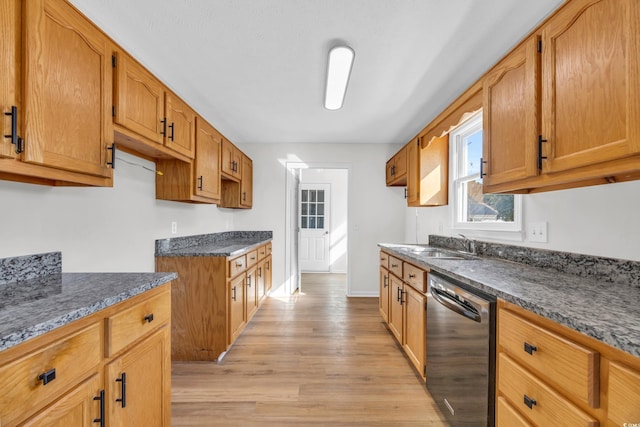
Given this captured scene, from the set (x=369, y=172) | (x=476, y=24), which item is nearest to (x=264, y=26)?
(x=476, y=24)

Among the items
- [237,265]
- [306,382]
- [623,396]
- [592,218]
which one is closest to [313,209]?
[237,265]

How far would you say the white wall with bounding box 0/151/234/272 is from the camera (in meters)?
1.31

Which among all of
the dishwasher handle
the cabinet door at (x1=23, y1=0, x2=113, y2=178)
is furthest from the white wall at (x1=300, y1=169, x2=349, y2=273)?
the cabinet door at (x1=23, y1=0, x2=113, y2=178)

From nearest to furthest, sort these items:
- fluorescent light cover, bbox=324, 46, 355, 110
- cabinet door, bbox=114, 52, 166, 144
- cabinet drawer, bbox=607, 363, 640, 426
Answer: cabinet drawer, bbox=607, 363, 640, 426 → cabinet door, bbox=114, 52, 166, 144 → fluorescent light cover, bbox=324, 46, 355, 110

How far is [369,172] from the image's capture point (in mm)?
4289

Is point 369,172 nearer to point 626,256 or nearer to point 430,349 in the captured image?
point 430,349

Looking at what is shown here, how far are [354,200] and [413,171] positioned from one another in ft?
4.41

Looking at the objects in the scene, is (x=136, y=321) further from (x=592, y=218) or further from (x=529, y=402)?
(x=592, y=218)

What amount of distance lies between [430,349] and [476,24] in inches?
79.5

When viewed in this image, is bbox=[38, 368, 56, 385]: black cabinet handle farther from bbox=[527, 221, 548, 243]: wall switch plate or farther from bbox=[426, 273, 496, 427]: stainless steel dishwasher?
bbox=[527, 221, 548, 243]: wall switch plate

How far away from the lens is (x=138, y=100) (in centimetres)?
162

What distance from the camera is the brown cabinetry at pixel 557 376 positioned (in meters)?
0.70

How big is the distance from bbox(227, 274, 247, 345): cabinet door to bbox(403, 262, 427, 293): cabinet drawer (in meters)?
1.54

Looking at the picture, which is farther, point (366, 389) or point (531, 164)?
point (366, 389)
